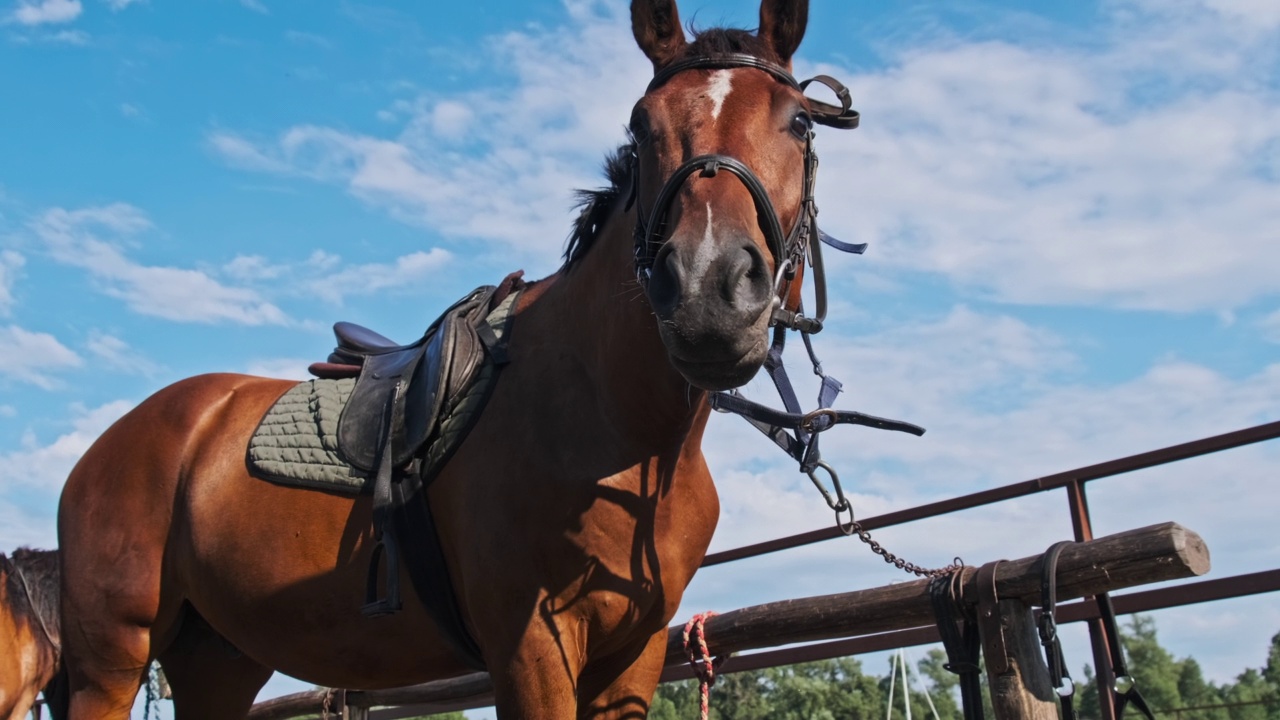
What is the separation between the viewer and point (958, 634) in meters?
3.44

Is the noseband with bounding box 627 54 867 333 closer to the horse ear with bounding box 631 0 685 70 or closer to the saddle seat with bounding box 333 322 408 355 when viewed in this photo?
the horse ear with bounding box 631 0 685 70

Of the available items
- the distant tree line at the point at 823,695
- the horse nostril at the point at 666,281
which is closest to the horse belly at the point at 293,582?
the horse nostril at the point at 666,281

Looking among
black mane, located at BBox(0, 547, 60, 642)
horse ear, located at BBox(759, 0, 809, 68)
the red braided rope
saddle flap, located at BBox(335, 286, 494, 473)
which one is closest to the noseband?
horse ear, located at BBox(759, 0, 809, 68)

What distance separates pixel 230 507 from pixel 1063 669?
9.07 ft

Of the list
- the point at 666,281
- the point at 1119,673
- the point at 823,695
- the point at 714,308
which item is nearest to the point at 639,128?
the point at 666,281

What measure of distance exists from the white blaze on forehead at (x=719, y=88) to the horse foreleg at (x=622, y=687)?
5.21 ft

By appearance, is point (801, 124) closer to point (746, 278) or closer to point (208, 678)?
point (746, 278)

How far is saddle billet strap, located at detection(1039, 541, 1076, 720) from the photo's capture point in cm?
310

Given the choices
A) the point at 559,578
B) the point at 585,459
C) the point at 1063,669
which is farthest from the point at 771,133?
the point at 1063,669

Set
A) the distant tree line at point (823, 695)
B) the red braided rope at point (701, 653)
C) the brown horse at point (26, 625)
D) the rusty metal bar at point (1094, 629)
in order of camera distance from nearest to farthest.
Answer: the rusty metal bar at point (1094, 629)
the red braided rope at point (701, 653)
the brown horse at point (26, 625)
the distant tree line at point (823, 695)

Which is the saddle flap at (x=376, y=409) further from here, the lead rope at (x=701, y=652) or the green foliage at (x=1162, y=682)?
the green foliage at (x=1162, y=682)

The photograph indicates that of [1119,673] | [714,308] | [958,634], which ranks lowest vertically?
[1119,673]

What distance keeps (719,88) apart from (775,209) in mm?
370

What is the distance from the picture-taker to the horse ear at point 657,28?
10.00 ft
